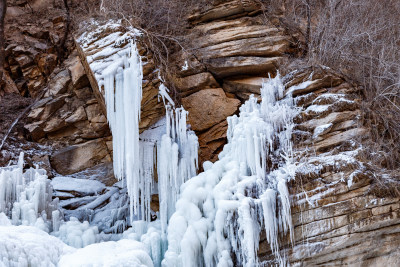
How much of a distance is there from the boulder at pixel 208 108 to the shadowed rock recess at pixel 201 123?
23 millimetres

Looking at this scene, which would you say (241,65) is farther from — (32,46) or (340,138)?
(32,46)

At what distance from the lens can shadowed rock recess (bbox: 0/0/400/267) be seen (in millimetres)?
6730

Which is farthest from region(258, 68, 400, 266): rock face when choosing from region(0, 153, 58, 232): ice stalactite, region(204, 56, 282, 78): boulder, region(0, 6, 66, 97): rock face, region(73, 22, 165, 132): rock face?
region(0, 6, 66, 97): rock face

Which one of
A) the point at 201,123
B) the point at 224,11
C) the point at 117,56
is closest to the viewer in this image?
the point at 117,56

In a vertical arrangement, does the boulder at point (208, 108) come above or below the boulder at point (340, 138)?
above

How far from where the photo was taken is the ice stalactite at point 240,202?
674 cm

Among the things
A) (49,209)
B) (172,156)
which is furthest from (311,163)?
(49,209)

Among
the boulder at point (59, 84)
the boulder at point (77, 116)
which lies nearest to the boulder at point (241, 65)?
the boulder at point (77, 116)

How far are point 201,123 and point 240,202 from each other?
11.6 feet

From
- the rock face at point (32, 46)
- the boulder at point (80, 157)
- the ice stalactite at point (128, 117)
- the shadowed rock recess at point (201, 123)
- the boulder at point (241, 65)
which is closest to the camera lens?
the shadowed rock recess at point (201, 123)

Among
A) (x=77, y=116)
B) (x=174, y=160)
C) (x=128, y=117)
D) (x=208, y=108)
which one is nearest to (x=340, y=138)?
(x=174, y=160)

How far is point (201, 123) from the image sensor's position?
1007cm

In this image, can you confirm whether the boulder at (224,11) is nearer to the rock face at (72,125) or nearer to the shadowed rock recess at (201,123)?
the shadowed rock recess at (201,123)

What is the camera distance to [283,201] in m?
6.83
